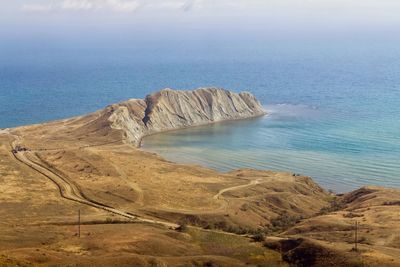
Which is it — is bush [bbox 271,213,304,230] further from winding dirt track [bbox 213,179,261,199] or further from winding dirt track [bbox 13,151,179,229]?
winding dirt track [bbox 13,151,179,229]

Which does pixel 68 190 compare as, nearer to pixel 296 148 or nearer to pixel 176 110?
pixel 296 148

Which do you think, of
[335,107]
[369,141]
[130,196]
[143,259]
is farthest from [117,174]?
[335,107]

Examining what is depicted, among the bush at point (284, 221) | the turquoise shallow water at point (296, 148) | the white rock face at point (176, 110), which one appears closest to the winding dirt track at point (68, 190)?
the bush at point (284, 221)

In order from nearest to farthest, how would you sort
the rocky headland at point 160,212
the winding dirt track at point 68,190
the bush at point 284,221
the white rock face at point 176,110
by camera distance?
the rocky headland at point 160,212 < the winding dirt track at point 68,190 < the bush at point 284,221 < the white rock face at point 176,110

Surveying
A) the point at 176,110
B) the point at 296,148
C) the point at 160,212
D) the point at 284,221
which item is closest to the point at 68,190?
the point at 160,212

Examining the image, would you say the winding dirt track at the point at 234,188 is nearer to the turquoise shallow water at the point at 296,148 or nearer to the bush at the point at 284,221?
the bush at the point at 284,221

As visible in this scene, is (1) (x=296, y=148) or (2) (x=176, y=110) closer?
(1) (x=296, y=148)
